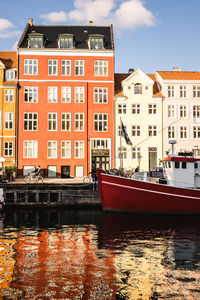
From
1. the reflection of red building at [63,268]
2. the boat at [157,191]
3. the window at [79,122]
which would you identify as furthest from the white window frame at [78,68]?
the reflection of red building at [63,268]

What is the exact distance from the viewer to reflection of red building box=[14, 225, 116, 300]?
11.2 metres

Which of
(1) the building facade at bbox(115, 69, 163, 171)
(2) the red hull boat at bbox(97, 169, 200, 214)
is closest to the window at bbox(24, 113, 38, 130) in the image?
(1) the building facade at bbox(115, 69, 163, 171)

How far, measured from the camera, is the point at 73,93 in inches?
1934

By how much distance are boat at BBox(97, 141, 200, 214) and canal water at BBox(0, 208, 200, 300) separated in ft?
6.63

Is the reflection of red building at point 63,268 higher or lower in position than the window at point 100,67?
lower

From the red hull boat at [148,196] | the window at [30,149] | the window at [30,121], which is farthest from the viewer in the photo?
the window at [30,121]

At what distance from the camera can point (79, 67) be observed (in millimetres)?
49469

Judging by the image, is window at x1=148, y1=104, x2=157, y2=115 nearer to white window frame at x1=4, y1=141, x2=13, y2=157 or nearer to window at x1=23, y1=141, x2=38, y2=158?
window at x1=23, y1=141, x2=38, y2=158

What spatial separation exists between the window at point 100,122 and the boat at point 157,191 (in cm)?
2065

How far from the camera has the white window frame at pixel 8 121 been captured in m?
48.2

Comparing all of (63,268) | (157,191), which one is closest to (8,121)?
(157,191)

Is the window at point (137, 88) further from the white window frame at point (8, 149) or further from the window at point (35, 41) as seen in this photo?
the white window frame at point (8, 149)

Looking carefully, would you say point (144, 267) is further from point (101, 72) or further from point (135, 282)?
point (101, 72)

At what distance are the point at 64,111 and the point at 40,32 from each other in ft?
41.2
